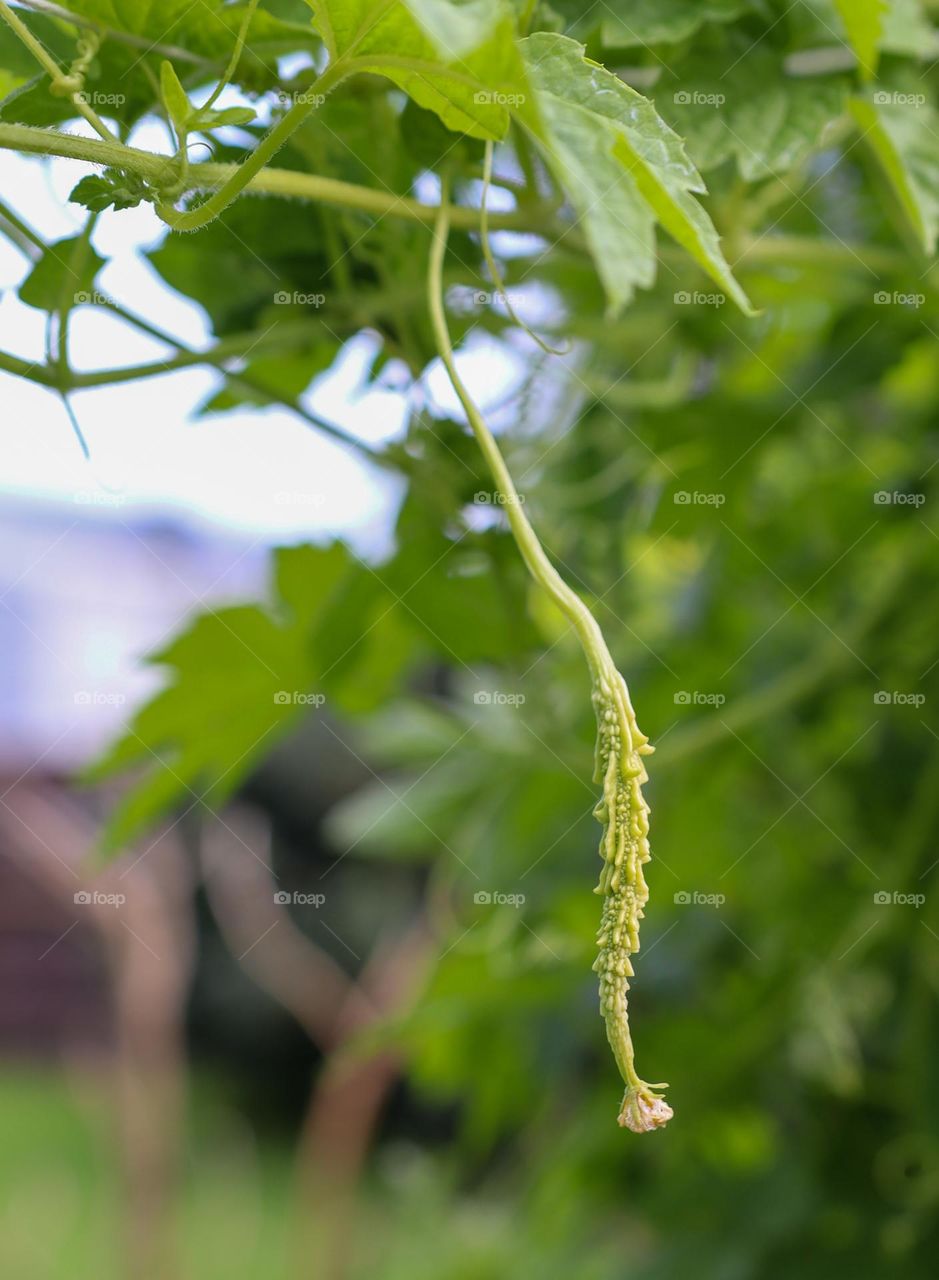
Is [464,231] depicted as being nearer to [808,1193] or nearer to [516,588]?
[516,588]

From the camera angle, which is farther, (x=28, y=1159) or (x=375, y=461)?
(x=28, y=1159)

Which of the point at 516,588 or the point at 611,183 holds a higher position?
the point at 611,183

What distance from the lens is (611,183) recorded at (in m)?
0.27

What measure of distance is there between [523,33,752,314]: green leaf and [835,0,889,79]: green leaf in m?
0.13

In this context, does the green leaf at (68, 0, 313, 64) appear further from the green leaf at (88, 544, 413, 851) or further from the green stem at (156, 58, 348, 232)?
the green leaf at (88, 544, 413, 851)

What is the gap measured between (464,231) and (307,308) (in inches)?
2.6

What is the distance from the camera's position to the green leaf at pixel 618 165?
0.26 m

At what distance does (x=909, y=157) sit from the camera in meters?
0.42

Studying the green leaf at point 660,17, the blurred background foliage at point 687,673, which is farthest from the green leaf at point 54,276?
the green leaf at point 660,17

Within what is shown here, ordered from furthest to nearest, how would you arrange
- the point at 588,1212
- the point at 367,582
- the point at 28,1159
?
the point at 28,1159
the point at 588,1212
the point at 367,582

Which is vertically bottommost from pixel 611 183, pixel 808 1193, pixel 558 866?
pixel 808 1193

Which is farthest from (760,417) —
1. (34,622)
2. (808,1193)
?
(34,622)

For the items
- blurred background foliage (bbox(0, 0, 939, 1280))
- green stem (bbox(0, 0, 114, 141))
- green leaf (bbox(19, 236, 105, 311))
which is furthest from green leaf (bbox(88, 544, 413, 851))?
green stem (bbox(0, 0, 114, 141))

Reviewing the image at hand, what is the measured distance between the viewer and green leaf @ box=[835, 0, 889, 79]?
0.37 m
